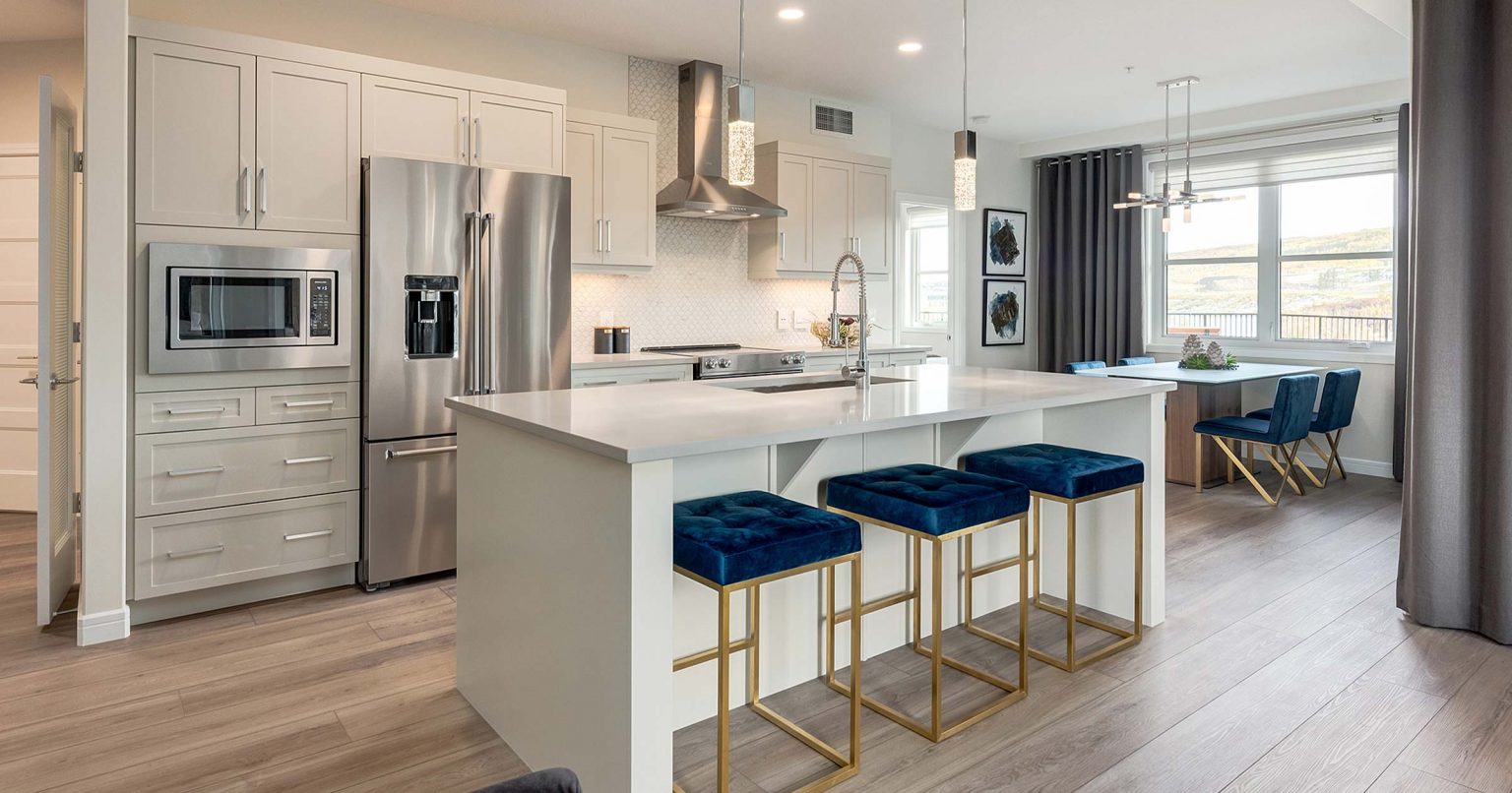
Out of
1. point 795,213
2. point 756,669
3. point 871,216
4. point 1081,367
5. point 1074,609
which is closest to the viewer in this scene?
point 756,669

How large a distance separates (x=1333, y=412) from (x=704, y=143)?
443cm

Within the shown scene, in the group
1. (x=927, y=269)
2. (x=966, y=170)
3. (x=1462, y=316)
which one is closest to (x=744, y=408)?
(x=966, y=170)

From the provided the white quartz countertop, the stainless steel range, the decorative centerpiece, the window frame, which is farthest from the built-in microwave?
the window frame

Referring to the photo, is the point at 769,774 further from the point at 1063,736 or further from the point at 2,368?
the point at 2,368

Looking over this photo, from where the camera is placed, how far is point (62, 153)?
339 centimetres

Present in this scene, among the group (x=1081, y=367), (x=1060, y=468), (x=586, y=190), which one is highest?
(x=586, y=190)

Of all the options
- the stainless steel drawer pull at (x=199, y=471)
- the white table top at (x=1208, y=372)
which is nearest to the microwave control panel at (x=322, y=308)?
the stainless steel drawer pull at (x=199, y=471)

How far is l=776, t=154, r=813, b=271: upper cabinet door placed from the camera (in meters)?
5.62

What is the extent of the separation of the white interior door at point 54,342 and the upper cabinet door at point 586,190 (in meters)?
2.11

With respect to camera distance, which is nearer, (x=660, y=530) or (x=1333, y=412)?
(x=660, y=530)

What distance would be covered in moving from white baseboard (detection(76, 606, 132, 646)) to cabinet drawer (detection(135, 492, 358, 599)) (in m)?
0.10

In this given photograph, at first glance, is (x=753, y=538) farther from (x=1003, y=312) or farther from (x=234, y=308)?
(x=1003, y=312)

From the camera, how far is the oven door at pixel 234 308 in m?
3.30

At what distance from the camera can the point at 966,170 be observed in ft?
10.5
